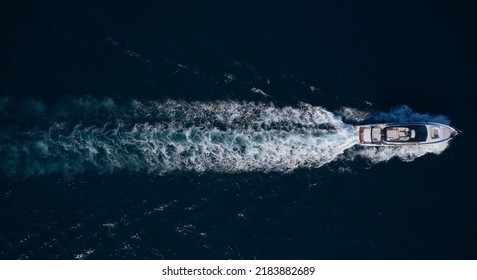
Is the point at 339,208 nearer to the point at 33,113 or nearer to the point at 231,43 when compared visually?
the point at 231,43

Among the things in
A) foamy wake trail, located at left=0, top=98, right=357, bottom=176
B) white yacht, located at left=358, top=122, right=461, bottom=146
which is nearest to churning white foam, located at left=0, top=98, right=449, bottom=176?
foamy wake trail, located at left=0, top=98, right=357, bottom=176

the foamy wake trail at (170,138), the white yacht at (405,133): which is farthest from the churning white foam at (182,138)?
the white yacht at (405,133)

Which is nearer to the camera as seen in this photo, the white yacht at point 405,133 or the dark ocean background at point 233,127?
the dark ocean background at point 233,127

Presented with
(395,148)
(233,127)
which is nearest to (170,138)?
(233,127)

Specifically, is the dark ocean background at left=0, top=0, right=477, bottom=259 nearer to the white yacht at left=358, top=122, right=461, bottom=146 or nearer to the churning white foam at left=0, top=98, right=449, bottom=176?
the churning white foam at left=0, top=98, right=449, bottom=176

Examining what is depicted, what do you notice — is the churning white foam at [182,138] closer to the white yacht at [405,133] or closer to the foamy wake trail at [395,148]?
the foamy wake trail at [395,148]

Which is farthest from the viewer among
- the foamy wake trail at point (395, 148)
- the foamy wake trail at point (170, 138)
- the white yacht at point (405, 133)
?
the foamy wake trail at point (395, 148)

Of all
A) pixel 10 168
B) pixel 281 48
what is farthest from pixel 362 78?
pixel 10 168
